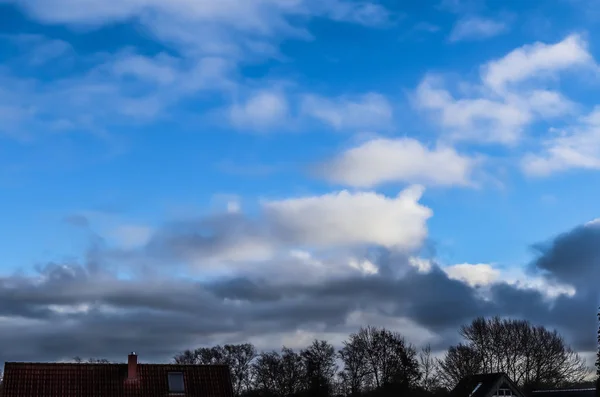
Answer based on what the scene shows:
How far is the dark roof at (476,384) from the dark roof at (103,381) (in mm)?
35019

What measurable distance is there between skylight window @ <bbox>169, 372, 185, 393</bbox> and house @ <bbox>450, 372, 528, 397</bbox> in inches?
1475

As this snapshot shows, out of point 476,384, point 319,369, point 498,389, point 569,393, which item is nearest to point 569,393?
point 569,393

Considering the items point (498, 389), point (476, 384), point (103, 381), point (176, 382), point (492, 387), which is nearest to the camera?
point (103, 381)

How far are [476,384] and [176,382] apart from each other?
134 ft

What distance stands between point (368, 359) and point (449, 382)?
11.6 meters

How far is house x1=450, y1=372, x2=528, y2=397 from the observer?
81.1 m

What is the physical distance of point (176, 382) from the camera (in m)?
56.8

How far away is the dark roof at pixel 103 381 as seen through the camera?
54388 millimetres

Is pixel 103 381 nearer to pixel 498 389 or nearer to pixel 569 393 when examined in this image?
pixel 498 389

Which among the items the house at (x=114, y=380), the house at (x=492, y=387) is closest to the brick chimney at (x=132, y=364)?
the house at (x=114, y=380)

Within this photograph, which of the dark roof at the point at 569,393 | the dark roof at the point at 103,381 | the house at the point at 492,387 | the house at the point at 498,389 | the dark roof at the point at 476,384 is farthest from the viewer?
the dark roof at the point at 476,384

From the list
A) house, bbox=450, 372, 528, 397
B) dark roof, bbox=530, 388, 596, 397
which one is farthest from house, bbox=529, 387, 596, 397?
house, bbox=450, 372, 528, 397

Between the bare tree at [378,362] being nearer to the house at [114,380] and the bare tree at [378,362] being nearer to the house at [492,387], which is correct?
the house at [492,387]

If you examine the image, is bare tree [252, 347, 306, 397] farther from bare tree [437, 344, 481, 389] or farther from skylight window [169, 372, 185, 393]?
skylight window [169, 372, 185, 393]
